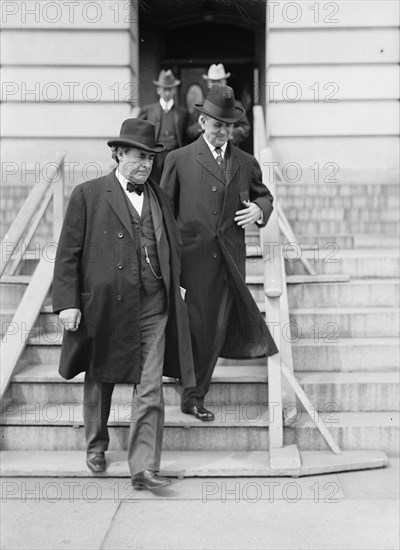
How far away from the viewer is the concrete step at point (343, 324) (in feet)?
21.4

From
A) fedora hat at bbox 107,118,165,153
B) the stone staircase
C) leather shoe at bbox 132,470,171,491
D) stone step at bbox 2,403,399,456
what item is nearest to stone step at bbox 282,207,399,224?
the stone staircase

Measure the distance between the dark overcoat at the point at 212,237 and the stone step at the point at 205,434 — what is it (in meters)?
0.50

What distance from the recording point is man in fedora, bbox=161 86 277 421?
5438mm

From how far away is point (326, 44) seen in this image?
1014 cm

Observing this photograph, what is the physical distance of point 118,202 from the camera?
488 cm

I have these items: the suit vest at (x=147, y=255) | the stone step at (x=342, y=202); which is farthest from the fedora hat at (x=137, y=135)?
the stone step at (x=342, y=202)

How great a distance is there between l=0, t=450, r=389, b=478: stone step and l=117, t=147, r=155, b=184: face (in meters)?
1.73

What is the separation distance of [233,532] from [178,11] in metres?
10.4

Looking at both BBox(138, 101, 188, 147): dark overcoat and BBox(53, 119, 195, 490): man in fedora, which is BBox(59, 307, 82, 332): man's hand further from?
BBox(138, 101, 188, 147): dark overcoat

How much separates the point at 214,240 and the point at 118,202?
86 cm

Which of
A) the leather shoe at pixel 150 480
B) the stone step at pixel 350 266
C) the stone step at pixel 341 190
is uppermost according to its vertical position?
the stone step at pixel 341 190

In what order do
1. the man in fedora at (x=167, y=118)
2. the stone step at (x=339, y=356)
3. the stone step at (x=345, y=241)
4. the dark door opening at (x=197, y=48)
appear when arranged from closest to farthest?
the stone step at (x=339, y=356) < the stone step at (x=345, y=241) < the man in fedora at (x=167, y=118) < the dark door opening at (x=197, y=48)

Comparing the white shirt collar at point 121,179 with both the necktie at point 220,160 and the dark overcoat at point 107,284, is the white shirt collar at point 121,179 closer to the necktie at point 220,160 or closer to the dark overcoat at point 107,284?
the dark overcoat at point 107,284

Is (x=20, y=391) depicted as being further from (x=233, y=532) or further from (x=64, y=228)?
(x=233, y=532)
